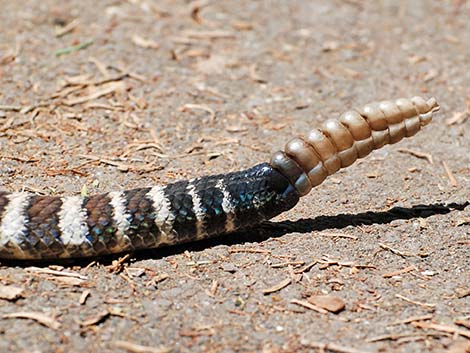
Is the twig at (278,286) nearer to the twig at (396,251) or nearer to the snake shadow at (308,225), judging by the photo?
the snake shadow at (308,225)

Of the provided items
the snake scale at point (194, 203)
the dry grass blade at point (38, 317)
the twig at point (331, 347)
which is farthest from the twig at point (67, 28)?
the twig at point (331, 347)

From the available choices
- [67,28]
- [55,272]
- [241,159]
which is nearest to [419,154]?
[241,159]

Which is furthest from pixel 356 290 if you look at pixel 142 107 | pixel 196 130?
pixel 142 107

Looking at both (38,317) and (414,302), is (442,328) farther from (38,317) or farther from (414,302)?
(38,317)

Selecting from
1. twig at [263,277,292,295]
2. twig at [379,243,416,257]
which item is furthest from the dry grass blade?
twig at [379,243,416,257]

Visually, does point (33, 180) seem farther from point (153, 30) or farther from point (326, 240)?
point (153, 30)

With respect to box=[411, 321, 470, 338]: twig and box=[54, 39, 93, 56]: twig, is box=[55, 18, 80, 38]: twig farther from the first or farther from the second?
box=[411, 321, 470, 338]: twig

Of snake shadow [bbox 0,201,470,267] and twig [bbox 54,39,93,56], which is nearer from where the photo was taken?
snake shadow [bbox 0,201,470,267]
